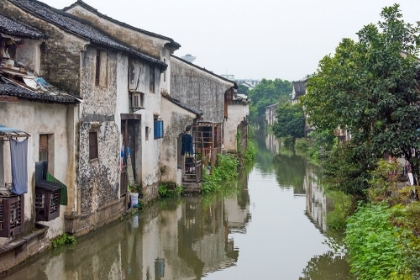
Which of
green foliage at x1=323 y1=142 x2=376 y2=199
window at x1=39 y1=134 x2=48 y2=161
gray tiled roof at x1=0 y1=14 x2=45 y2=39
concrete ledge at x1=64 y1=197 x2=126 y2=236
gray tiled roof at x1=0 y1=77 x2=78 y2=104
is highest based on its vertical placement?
gray tiled roof at x1=0 y1=14 x2=45 y2=39

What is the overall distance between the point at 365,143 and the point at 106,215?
8.22m

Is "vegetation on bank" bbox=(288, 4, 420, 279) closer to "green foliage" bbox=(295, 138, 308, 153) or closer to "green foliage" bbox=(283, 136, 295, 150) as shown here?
"green foliage" bbox=(295, 138, 308, 153)

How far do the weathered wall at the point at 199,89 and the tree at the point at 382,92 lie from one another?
1413cm

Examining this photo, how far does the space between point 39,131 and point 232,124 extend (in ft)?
89.3

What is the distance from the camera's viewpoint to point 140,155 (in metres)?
20.8

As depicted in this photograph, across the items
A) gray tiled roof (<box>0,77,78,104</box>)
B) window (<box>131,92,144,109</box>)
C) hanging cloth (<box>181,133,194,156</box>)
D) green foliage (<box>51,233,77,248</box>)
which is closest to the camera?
gray tiled roof (<box>0,77,78,104</box>)

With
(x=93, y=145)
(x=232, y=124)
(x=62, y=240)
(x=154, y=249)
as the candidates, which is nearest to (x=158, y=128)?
(x=93, y=145)

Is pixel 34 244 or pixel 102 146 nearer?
pixel 34 244

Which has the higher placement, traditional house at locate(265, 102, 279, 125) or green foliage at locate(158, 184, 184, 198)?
traditional house at locate(265, 102, 279, 125)

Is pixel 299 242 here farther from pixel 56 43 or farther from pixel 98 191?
pixel 56 43

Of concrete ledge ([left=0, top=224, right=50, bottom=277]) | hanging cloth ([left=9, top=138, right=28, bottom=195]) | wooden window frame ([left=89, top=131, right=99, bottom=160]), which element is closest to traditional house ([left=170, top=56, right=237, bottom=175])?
wooden window frame ([left=89, top=131, right=99, bottom=160])

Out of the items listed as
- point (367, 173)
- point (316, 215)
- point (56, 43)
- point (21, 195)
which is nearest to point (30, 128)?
point (21, 195)

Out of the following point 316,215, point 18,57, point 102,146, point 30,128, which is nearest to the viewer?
point 30,128

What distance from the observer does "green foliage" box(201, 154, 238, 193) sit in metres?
25.8
